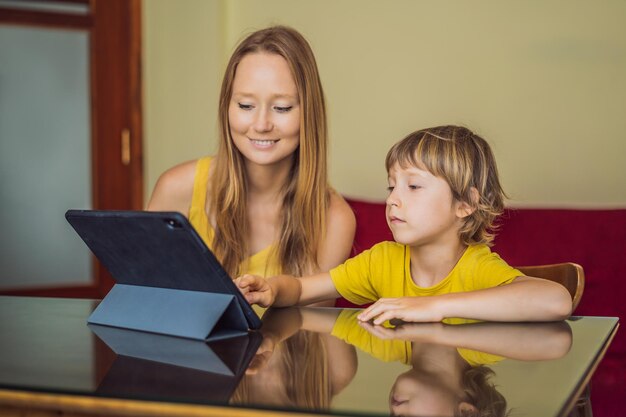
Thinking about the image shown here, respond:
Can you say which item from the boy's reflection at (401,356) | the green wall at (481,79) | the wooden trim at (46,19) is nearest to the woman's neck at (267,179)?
the green wall at (481,79)

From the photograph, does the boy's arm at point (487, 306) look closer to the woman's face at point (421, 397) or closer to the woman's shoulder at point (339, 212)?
the woman's face at point (421, 397)

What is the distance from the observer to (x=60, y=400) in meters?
0.98

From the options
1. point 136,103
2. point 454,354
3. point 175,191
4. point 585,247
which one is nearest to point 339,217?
point 175,191

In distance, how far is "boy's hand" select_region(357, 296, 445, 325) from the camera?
57.2 inches

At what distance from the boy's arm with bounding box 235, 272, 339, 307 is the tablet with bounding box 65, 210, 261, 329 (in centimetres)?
24

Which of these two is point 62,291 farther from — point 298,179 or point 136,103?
point 298,179

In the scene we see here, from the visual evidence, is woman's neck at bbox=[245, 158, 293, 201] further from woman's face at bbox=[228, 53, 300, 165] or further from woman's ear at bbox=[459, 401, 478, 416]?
woman's ear at bbox=[459, 401, 478, 416]

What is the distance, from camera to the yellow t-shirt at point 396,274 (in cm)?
186

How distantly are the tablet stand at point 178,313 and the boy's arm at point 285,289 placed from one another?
233 mm

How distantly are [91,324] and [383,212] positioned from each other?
4.93ft

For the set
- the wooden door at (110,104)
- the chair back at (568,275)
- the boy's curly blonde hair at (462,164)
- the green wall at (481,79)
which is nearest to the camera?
the chair back at (568,275)

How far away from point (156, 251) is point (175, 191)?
129 centimetres

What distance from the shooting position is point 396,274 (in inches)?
78.2

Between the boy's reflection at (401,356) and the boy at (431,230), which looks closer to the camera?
the boy's reflection at (401,356)
